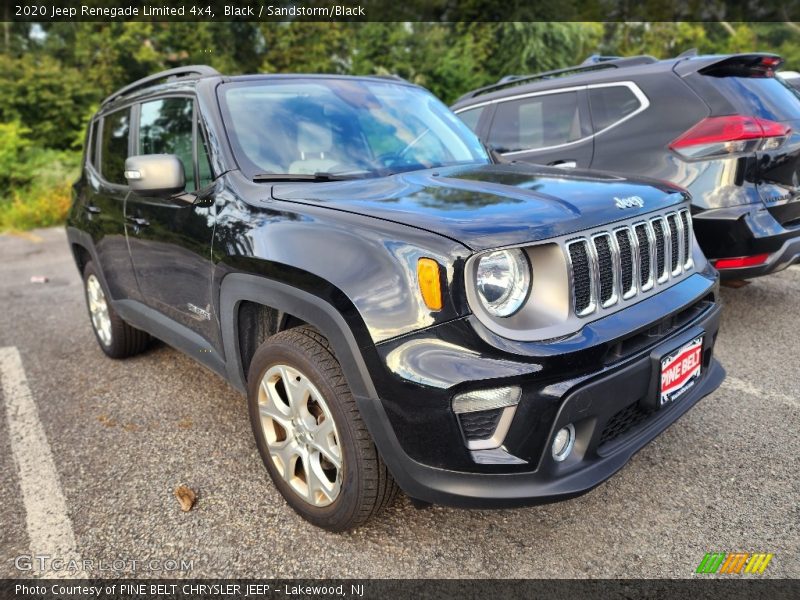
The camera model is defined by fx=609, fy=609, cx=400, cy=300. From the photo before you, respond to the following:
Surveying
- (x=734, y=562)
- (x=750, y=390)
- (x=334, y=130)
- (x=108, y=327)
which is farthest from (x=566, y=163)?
(x=108, y=327)

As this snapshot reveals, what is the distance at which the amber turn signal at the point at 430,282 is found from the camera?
5.93 ft

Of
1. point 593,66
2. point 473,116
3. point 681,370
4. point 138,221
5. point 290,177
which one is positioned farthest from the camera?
point 473,116

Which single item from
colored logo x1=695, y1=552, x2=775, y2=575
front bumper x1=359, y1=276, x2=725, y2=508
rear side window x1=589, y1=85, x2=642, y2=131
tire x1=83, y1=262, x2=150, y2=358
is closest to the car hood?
front bumper x1=359, y1=276, x2=725, y2=508

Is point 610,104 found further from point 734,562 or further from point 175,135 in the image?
point 734,562

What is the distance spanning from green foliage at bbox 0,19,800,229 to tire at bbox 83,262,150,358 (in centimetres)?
1268

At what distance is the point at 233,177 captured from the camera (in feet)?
8.54

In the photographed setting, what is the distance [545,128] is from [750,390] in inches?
103

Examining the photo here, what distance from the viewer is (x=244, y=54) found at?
2367cm

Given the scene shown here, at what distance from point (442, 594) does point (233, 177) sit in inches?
71.7

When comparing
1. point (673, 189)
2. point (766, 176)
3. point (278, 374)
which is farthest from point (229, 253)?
point (766, 176)

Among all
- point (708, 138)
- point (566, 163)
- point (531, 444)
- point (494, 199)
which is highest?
point (708, 138)

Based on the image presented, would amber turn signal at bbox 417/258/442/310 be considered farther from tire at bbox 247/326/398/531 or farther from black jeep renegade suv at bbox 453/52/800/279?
black jeep renegade suv at bbox 453/52/800/279

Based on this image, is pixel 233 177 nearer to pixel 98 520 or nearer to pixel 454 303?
pixel 454 303

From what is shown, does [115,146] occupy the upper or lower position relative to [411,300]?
upper
